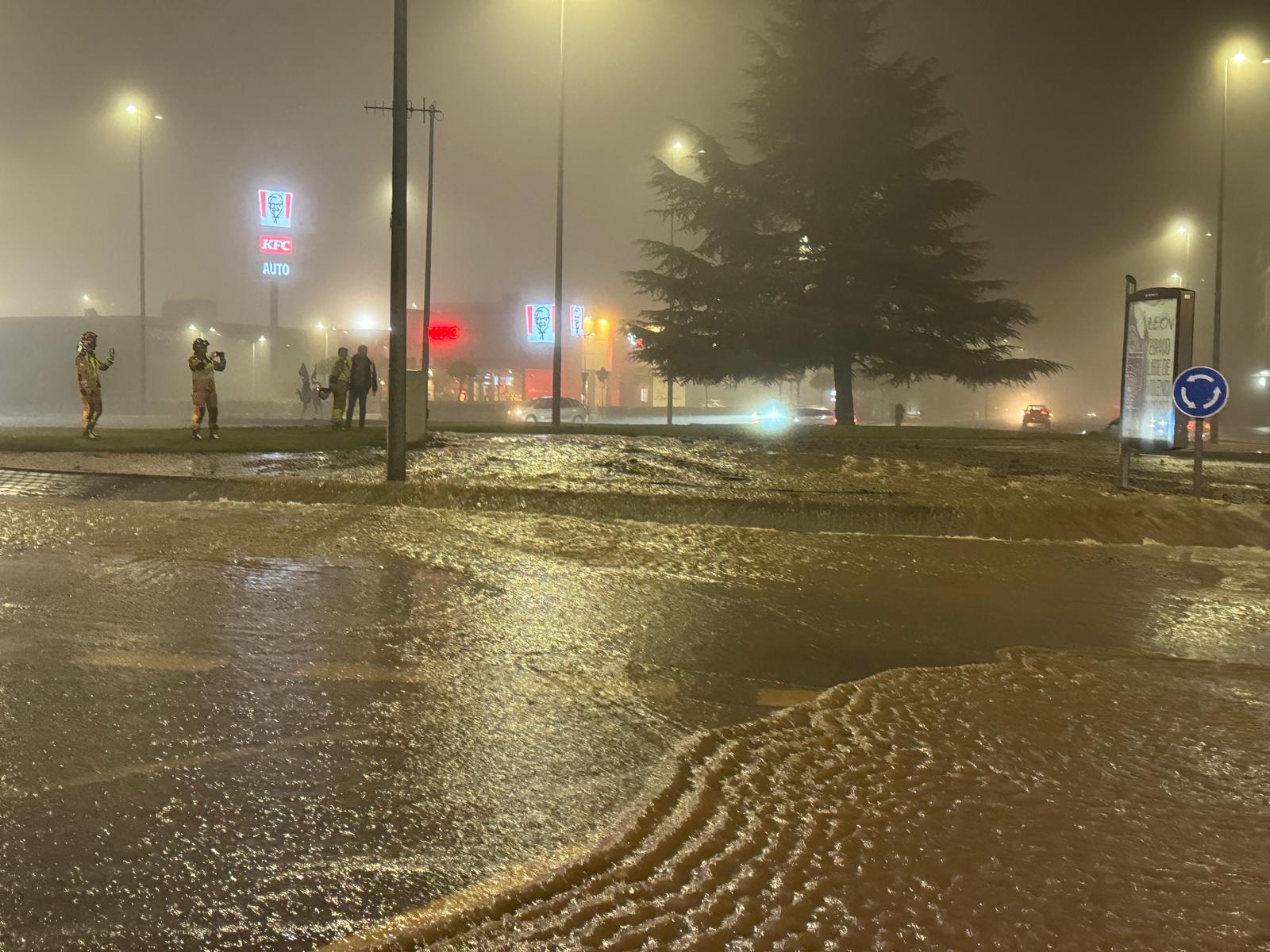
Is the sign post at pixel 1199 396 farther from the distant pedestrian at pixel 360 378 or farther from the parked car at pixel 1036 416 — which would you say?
the parked car at pixel 1036 416

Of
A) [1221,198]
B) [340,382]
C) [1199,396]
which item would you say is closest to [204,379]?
[340,382]

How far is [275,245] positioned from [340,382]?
1823 inches

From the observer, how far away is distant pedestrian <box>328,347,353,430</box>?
2027 centimetres

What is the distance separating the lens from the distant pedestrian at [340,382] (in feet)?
66.5

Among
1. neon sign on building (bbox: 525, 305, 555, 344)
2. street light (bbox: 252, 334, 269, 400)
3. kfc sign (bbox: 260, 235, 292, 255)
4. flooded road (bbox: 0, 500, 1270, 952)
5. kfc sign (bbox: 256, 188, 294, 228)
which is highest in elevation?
kfc sign (bbox: 256, 188, 294, 228)

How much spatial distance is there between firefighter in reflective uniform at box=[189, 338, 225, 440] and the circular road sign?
41.3ft

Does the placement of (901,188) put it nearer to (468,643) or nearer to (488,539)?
(488,539)

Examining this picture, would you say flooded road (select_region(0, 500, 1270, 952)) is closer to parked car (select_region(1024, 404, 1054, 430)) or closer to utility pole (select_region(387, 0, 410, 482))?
utility pole (select_region(387, 0, 410, 482))

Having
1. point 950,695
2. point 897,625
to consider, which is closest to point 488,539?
point 897,625

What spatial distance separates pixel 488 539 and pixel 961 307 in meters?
24.9

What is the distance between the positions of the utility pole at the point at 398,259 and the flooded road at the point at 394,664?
2157 mm

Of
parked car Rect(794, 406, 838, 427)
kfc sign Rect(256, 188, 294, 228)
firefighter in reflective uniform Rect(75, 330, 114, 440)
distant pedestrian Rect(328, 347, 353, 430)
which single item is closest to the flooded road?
firefighter in reflective uniform Rect(75, 330, 114, 440)

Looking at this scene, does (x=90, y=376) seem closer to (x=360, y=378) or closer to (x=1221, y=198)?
(x=360, y=378)

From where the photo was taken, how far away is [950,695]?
4.84 meters
